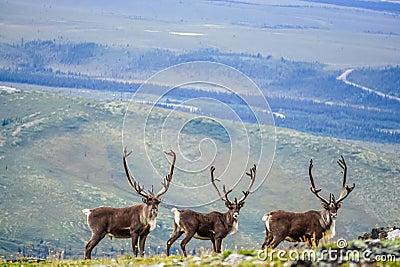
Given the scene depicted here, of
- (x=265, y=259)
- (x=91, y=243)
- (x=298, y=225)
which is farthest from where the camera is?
(x=91, y=243)

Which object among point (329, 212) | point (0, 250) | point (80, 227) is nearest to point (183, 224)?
point (329, 212)

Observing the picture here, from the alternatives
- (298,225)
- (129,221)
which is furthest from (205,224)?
(298,225)

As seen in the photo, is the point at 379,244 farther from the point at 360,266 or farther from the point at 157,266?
the point at 157,266

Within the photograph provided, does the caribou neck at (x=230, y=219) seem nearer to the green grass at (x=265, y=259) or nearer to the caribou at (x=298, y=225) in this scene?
the caribou at (x=298, y=225)

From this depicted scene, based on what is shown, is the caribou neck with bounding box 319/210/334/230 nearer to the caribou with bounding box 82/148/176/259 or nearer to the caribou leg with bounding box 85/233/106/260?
the caribou with bounding box 82/148/176/259

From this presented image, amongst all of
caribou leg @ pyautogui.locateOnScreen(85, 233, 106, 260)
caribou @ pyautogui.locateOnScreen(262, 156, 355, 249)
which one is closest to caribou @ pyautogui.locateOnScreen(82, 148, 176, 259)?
caribou leg @ pyautogui.locateOnScreen(85, 233, 106, 260)

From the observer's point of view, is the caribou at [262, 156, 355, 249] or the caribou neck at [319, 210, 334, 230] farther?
the caribou neck at [319, 210, 334, 230]

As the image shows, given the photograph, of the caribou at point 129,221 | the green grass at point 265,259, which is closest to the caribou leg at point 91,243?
the caribou at point 129,221

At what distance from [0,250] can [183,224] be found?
138m

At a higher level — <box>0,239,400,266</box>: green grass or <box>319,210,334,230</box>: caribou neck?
<box>319,210,334,230</box>: caribou neck

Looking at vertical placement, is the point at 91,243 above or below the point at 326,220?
below

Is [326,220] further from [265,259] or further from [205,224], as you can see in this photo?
[265,259]

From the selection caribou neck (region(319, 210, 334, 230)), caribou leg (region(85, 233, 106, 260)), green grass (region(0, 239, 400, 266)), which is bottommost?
caribou leg (region(85, 233, 106, 260))

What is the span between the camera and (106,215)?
32906 mm
